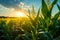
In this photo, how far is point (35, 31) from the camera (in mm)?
2125

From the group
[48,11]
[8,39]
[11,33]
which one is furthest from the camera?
[11,33]

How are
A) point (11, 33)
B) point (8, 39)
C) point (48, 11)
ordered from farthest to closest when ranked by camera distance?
point (11, 33), point (8, 39), point (48, 11)

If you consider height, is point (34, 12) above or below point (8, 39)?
above

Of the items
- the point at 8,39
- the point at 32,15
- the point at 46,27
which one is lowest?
the point at 8,39

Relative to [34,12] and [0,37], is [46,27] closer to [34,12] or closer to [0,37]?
[34,12]

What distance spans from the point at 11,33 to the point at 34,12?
631 mm

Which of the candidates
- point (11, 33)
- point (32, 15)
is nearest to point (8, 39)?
point (11, 33)

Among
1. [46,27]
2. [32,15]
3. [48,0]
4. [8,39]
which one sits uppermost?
[48,0]

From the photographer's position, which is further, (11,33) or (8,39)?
(11,33)

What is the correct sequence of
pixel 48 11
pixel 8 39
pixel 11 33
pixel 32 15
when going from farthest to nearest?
pixel 11 33 < pixel 8 39 < pixel 32 15 < pixel 48 11

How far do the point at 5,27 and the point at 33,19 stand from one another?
2.26 feet

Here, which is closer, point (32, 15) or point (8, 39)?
point (32, 15)

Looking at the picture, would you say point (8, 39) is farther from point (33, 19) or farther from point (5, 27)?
point (33, 19)

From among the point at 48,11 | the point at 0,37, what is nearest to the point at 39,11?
the point at 48,11
